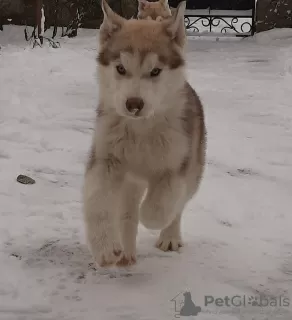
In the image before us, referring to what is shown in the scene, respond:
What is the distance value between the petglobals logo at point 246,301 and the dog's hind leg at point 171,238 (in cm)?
59

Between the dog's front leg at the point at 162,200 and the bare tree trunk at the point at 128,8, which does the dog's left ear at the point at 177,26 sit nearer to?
the dog's front leg at the point at 162,200

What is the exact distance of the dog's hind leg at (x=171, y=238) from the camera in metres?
Result: 3.13

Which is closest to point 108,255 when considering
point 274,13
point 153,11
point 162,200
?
point 162,200

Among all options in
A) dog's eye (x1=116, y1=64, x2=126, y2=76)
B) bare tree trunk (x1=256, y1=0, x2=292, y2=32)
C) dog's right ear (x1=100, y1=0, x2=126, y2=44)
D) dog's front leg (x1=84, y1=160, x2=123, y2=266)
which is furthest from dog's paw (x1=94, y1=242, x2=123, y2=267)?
bare tree trunk (x1=256, y1=0, x2=292, y2=32)

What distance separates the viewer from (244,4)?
40.5 feet

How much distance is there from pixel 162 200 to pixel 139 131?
0.33 m

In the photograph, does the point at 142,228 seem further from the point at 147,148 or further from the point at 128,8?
the point at 128,8

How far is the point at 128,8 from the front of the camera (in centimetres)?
1111

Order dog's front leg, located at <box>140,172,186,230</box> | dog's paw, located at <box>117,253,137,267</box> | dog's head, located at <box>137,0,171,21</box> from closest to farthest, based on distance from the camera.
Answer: dog's paw, located at <box>117,253,137,267</box>
dog's front leg, located at <box>140,172,186,230</box>
dog's head, located at <box>137,0,171,21</box>

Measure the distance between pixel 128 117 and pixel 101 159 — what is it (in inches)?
11.2

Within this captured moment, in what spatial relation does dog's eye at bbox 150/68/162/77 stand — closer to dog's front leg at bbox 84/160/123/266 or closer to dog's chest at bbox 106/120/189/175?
dog's chest at bbox 106/120/189/175

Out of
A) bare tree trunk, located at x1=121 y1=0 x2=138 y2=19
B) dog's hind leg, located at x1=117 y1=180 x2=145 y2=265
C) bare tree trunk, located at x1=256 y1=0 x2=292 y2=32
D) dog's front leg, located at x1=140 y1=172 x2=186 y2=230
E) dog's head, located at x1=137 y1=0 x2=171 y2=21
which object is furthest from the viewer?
bare tree trunk, located at x1=256 y1=0 x2=292 y2=32

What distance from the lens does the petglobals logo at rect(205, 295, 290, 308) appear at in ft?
8.30

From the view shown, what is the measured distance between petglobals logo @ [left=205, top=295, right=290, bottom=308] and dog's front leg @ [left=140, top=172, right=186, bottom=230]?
0.43 metres
